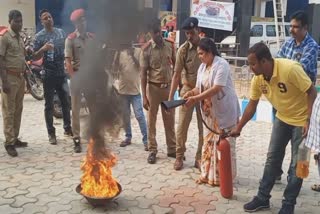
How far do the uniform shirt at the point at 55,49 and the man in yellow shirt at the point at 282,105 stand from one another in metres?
3.03

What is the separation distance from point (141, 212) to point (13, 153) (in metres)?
2.45

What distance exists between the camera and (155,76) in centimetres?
518

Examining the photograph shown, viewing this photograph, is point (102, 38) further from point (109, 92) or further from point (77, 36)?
point (77, 36)

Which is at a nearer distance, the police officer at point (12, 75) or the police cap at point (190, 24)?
the police cap at point (190, 24)

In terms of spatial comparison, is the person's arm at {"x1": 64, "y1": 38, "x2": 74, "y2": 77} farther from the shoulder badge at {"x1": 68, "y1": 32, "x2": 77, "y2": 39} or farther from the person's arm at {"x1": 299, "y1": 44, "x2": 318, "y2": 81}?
the person's arm at {"x1": 299, "y1": 44, "x2": 318, "y2": 81}

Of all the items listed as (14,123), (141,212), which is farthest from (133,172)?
(14,123)

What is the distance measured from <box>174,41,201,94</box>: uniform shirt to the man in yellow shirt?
3.81ft

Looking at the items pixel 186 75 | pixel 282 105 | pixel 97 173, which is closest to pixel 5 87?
pixel 97 173

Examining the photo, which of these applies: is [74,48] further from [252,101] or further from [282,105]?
[282,105]

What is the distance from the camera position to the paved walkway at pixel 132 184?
13.0 feet

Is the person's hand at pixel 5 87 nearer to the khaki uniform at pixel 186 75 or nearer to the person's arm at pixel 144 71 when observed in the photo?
the person's arm at pixel 144 71

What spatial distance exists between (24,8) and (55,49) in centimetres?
864

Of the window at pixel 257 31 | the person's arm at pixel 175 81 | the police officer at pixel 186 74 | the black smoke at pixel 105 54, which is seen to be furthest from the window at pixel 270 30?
the black smoke at pixel 105 54

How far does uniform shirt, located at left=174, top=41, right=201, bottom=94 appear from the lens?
16.0 feet
